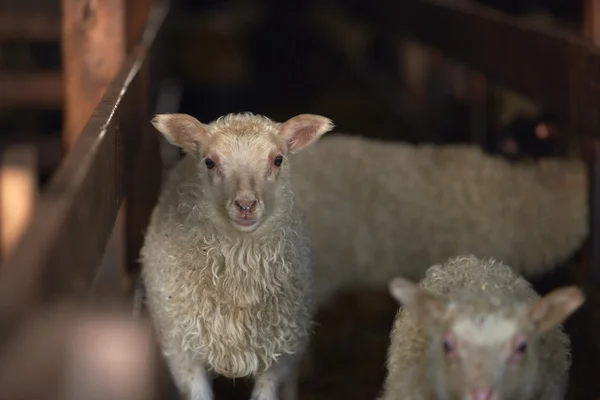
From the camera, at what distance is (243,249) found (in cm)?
366

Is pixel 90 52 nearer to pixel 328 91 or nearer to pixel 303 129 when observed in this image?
pixel 303 129

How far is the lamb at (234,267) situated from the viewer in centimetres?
361

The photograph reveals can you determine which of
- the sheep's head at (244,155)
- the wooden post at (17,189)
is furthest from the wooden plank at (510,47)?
the wooden post at (17,189)

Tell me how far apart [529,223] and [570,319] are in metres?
1.06

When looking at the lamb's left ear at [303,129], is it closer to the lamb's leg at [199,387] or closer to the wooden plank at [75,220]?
the wooden plank at [75,220]

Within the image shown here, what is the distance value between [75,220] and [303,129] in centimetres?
166

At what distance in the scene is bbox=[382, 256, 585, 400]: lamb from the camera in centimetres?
276

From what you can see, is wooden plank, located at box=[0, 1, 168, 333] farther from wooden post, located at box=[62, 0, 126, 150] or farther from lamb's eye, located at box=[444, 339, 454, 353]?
wooden post, located at box=[62, 0, 126, 150]

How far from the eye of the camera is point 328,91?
40.0 ft

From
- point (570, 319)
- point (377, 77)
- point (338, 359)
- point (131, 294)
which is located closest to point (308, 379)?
point (338, 359)

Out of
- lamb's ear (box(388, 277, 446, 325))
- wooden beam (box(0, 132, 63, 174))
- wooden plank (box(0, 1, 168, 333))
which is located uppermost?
wooden plank (box(0, 1, 168, 333))

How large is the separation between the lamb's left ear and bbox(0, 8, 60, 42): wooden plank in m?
4.41

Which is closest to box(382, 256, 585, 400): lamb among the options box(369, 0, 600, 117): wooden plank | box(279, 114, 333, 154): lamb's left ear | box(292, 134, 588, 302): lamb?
box(279, 114, 333, 154): lamb's left ear

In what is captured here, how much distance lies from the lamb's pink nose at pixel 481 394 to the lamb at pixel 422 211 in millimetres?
2531
